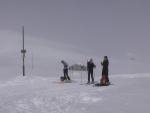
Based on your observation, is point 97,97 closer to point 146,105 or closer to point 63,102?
point 63,102

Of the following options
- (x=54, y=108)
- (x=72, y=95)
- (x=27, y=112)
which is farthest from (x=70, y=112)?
(x=72, y=95)

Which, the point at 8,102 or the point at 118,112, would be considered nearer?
the point at 118,112

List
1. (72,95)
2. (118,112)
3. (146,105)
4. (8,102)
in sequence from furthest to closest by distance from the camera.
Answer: (72,95) < (8,102) < (146,105) < (118,112)

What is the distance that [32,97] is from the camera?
12617mm

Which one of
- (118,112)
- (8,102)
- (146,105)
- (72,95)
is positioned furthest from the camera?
(72,95)

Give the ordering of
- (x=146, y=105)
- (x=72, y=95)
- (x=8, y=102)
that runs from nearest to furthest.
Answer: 1. (x=146, y=105)
2. (x=8, y=102)
3. (x=72, y=95)

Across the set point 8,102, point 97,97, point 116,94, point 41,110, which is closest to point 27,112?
point 41,110

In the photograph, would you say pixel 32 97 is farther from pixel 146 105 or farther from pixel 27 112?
pixel 146 105

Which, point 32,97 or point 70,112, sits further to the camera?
point 32,97

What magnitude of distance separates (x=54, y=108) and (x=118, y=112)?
2.35 meters

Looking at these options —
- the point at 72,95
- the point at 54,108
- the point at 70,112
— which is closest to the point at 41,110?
the point at 54,108

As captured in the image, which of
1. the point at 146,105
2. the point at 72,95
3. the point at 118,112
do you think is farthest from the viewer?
→ the point at 72,95

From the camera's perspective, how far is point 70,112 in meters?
10.4

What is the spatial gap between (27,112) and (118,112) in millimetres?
3130
